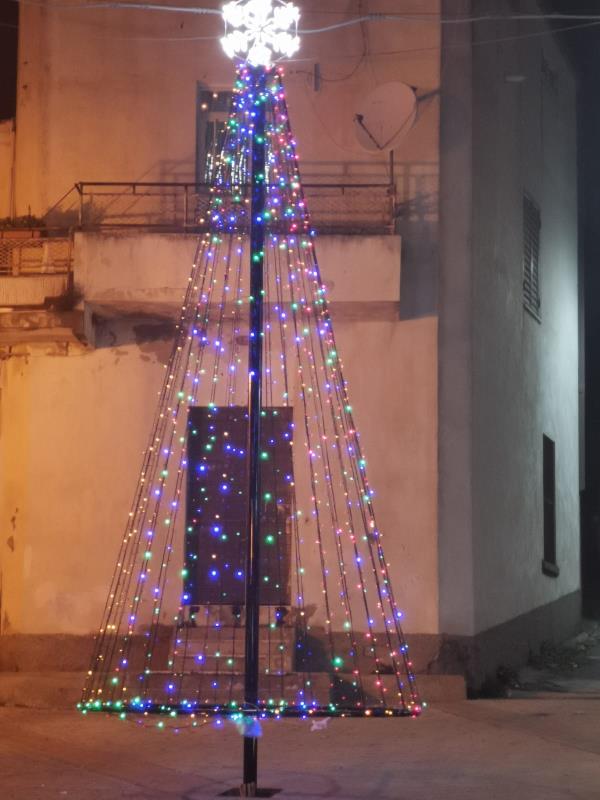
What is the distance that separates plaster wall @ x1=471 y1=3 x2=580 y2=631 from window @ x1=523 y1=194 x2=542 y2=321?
196 mm

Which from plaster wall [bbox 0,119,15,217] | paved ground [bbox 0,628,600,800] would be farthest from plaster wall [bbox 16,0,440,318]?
paved ground [bbox 0,628,600,800]

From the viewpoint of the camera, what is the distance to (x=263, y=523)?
1247 cm

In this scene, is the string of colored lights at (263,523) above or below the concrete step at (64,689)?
above

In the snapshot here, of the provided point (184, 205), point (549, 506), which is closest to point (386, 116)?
point (184, 205)

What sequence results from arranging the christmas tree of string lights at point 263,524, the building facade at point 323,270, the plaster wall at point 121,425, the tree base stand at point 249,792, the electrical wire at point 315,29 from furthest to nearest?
1. the electrical wire at point 315,29
2. the building facade at point 323,270
3. the plaster wall at point 121,425
4. the christmas tree of string lights at point 263,524
5. the tree base stand at point 249,792

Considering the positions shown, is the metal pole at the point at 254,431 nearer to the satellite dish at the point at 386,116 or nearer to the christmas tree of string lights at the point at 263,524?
the christmas tree of string lights at the point at 263,524

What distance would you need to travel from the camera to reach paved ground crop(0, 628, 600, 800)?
8.07 metres

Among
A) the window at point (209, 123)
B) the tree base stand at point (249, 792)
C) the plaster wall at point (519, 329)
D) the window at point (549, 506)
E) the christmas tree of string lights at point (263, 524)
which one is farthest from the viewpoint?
the window at point (549, 506)

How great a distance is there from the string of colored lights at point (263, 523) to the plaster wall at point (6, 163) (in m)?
2.67

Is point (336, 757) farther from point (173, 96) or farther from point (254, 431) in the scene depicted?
point (173, 96)

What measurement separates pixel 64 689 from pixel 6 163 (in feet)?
19.6

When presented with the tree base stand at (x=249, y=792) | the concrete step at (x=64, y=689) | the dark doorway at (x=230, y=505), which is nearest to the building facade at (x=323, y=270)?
the concrete step at (x=64, y=689)

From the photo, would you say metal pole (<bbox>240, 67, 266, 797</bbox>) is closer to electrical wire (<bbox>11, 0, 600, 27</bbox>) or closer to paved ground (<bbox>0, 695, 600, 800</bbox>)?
paved ground (<bbox>0, 695, 600, 800</bbox>)

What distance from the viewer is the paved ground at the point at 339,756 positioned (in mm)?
8070
